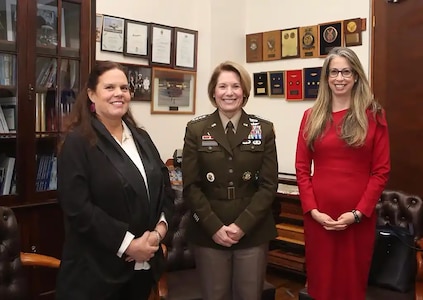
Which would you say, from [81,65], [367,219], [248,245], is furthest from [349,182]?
[81,65]

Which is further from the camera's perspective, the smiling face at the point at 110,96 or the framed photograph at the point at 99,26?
the framed photograph at the point at 99,26

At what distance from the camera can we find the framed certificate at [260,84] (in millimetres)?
3969

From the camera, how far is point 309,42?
12.0 ft

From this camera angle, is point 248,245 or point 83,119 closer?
point 83,119

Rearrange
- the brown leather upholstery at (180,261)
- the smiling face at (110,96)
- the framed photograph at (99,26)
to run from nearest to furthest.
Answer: the smiling face at (110,96) < the brown leather upholstery at (180,261) < the framed photograph at (99,26)

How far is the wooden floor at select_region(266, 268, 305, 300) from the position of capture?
10.9ft

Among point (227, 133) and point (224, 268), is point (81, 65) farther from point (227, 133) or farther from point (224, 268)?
point (224, 268)

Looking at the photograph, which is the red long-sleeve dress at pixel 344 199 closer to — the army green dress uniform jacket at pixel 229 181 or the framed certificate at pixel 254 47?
the army green dress uniform jacket at pixel 229 181

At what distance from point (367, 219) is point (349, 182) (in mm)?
177

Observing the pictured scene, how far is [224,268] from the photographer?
191cm

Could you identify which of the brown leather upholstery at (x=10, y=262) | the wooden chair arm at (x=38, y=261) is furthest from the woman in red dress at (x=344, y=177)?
the brown leather upholstery at (x=10, y=262)

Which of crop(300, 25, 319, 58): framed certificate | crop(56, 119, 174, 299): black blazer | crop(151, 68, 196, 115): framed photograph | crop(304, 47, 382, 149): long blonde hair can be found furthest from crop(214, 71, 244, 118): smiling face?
crop(300, 25, 319, 58): framed certificate

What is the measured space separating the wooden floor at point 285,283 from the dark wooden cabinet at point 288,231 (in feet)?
0.39

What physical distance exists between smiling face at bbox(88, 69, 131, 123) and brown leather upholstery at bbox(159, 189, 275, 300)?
0.81 metres
